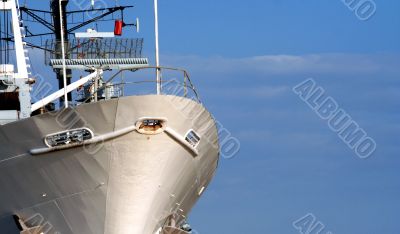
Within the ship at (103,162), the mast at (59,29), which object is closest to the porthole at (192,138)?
the ship at (103,162)

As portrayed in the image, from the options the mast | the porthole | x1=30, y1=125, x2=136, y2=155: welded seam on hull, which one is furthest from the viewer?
the mast

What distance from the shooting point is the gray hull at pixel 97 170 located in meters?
45.9

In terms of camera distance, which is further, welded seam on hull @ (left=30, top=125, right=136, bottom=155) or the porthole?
the porthole

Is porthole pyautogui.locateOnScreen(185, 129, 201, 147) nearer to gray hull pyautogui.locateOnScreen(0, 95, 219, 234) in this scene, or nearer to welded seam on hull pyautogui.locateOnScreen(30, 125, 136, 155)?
gray hull pyautogui.locateOnScreen(0, 95, 219, 234)

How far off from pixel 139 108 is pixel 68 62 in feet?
56.4

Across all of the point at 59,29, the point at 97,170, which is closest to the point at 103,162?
the point at 97,170

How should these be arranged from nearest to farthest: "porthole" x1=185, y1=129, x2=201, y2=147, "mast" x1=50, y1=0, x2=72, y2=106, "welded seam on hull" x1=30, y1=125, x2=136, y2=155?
"welded seam on hull" x1=30, y1=125, x2=136, y2=155 → "porthole" x1=185, y1=129, x2=201, y2=147 → "mast" x1=50, y1=0, x2=72, y2=106

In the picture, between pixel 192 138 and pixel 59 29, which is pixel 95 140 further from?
pixel 59 29

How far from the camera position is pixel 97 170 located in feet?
153

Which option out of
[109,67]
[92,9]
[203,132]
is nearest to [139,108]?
[203,132]

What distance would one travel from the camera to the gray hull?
45.9 m

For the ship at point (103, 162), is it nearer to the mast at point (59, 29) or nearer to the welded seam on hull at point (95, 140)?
the welded seam on hull at point (95, 140)

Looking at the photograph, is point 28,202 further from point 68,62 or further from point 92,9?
point 92,9

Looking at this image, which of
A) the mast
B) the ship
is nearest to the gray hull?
the ship
